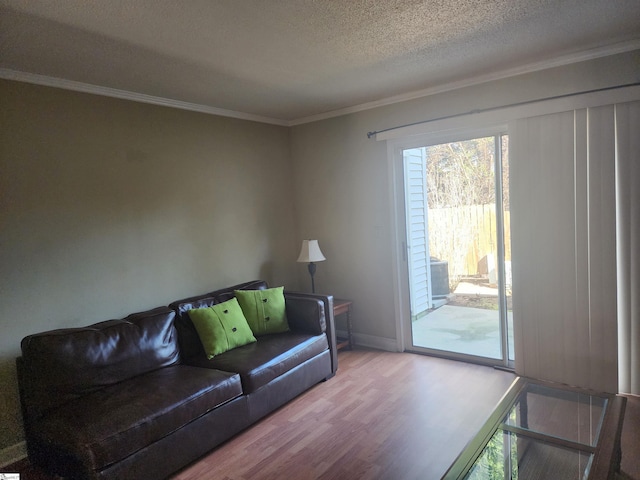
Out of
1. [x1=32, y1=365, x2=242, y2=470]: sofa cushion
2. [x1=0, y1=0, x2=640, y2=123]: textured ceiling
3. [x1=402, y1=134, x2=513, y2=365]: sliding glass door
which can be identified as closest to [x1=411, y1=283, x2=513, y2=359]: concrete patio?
[x1=402, y1=134, x2=513, y2=365]: sliding glass door

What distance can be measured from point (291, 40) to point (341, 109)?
1840 millimetres

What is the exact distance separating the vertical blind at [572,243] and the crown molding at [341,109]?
38 cm

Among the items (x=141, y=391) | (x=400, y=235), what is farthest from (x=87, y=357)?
(x=400, y=235)

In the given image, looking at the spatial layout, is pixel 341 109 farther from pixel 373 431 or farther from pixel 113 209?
pixel 373 431

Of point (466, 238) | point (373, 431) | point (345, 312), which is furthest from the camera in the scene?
point (345, 312)

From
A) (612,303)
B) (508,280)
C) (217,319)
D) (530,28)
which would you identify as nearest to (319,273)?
(217,319)

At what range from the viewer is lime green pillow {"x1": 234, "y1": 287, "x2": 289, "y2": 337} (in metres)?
3.51

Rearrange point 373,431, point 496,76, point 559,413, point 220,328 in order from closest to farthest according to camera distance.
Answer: point 559,413, point 373,431, point 220,328, point 496,76

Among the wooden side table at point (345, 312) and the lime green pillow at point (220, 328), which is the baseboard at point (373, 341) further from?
the lime green pillow at point (220, 328)

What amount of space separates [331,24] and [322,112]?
207 cm

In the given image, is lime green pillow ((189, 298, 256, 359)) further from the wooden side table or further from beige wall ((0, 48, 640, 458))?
the wooden side table

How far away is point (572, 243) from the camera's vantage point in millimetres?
3049

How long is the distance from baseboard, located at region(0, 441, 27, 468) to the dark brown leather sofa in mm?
201

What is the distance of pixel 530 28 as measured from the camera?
2.49m
